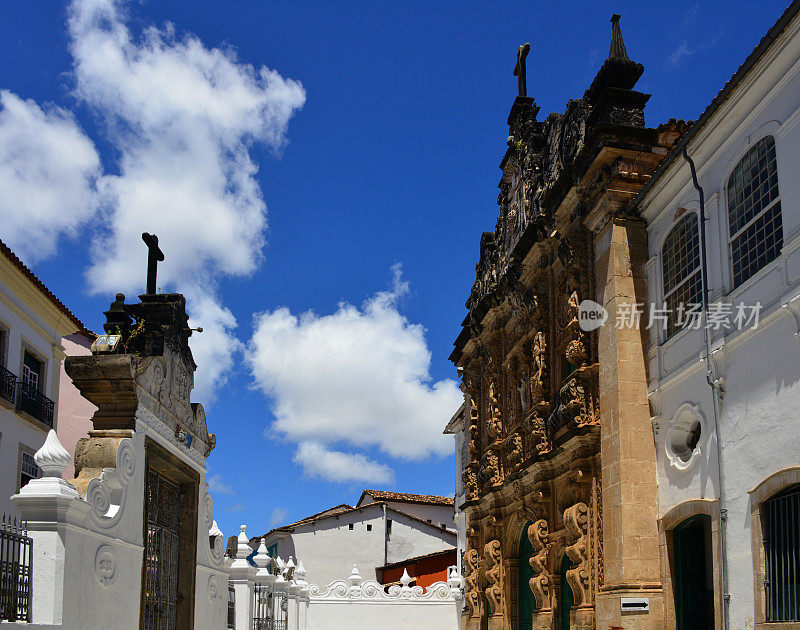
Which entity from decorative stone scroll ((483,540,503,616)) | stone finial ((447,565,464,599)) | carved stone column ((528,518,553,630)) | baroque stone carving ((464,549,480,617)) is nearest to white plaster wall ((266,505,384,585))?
stone finial ((447,565,464,599))

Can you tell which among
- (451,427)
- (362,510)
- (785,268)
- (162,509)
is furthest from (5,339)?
(362,510)

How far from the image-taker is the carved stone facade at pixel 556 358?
1401 cm

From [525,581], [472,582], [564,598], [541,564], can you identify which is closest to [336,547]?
[472,582]

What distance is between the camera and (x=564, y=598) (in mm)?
16109

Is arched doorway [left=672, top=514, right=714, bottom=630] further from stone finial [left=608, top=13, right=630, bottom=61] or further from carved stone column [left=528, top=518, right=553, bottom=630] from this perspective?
stone finial [left=608, top=13, right=630, bottom=61]

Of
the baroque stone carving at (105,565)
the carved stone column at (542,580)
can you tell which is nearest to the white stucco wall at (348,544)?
the carved stone column at (542,580)

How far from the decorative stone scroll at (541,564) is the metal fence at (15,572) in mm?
10972

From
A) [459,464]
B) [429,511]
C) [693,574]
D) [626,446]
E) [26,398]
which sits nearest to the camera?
[693,574]

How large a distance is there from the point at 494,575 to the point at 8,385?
443 inches

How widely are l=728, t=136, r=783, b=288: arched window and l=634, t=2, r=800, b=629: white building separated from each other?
20mm

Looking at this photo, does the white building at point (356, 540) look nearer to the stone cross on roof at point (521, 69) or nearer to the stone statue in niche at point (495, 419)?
the stone statue in niche at point (495, 419)

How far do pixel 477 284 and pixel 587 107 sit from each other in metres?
8.41

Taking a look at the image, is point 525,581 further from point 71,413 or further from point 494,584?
point 71,413

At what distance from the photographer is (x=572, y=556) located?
14406mm
